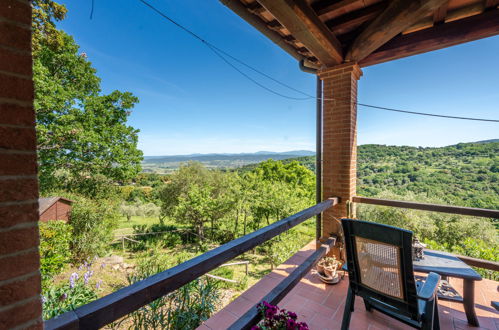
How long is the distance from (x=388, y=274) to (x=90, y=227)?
1238 centimetres

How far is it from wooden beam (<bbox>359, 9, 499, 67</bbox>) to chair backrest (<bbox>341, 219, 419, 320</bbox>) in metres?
2.20

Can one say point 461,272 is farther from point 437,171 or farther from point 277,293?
point 437,171

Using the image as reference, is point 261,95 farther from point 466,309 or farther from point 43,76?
point 466,309

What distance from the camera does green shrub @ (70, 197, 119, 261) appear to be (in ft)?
29.9

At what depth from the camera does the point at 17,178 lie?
1.77 ft

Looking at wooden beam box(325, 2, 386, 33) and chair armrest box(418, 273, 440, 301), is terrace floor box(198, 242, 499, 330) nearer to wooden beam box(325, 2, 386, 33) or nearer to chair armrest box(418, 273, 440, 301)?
chair armrest box(418, 273, 440, 301)

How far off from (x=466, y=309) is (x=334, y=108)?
2.33 meters

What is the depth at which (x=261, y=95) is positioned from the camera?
59.6ft

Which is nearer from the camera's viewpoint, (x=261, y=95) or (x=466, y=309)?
(x=466, y=309)

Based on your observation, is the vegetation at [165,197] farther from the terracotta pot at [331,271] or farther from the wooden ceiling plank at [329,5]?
the wooden ceiling plank at [329,5]

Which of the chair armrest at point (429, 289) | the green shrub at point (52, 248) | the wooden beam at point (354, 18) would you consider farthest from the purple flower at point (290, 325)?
the green shrub at point (52, 248)

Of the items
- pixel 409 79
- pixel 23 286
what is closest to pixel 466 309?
pixel 23 286

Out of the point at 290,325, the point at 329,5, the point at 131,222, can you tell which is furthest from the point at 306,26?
the point at 131,222

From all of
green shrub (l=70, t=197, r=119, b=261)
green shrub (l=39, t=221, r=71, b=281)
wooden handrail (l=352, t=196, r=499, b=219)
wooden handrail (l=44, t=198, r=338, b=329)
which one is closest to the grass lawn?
green shrub (l=70, t=197, r=119, b=261)
